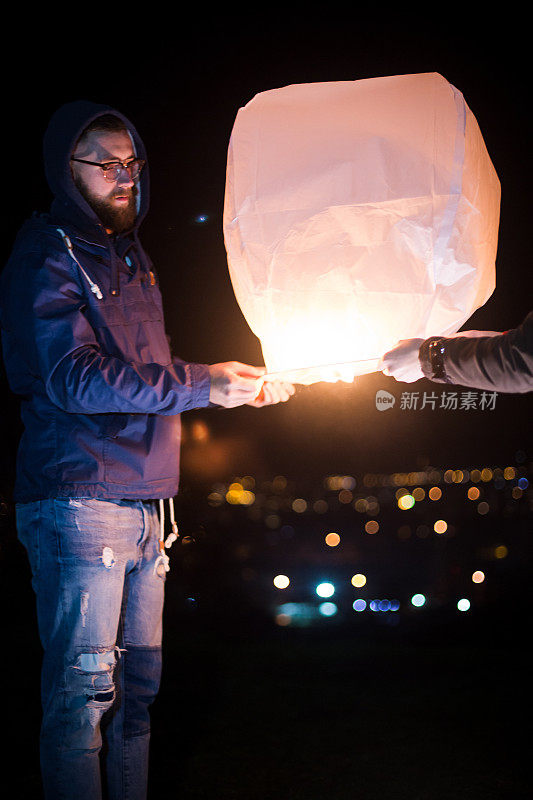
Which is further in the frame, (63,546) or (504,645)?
(504,645)

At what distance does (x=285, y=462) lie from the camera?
8.57 ft

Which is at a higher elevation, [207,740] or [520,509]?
[520,509]

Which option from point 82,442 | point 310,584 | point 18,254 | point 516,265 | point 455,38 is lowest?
point 310,584

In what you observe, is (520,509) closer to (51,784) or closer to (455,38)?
(455,38)

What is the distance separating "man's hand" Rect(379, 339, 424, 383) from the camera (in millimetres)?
1471

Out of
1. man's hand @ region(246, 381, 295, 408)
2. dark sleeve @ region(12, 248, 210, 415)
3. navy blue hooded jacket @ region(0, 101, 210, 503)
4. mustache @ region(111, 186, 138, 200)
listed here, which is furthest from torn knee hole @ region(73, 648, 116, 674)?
mustache @ region(111, 186, 138, 200)

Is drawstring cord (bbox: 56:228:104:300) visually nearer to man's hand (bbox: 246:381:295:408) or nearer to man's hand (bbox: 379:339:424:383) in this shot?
man's hand (bbox: 246:381:295:408)

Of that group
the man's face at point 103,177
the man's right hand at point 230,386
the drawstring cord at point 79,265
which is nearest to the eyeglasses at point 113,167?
the man's face at point 103,177

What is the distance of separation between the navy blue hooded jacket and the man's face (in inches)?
1.2

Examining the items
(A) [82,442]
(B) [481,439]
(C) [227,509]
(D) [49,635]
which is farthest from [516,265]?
(D) [49,635]

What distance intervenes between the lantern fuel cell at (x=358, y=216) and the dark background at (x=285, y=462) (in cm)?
79

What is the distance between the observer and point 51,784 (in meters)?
1.33

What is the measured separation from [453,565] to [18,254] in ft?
6.78

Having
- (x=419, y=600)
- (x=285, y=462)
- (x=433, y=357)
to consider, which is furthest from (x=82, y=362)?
(x=419, y=600)
